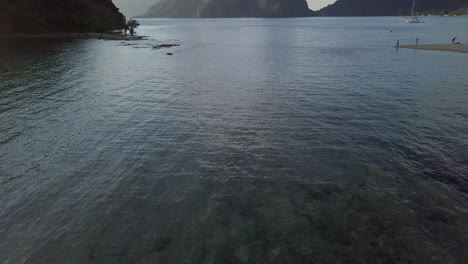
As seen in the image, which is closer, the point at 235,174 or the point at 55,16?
the point at 235,174

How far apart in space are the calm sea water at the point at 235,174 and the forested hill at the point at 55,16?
122879mm

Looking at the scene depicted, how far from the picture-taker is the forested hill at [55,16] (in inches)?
5778

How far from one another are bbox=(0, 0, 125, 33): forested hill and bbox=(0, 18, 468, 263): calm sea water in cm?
12288

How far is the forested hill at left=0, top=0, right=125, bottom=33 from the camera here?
147 metres

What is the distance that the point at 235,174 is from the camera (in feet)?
83.1

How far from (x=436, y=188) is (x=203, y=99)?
34.4 m

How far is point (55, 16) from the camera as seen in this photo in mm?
158500

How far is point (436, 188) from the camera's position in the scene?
22406 mm

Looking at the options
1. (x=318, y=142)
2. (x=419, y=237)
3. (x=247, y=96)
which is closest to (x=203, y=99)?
(x=247, y=96)

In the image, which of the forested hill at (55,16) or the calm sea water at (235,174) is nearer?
the calm sea water at (235,174)

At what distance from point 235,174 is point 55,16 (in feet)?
575

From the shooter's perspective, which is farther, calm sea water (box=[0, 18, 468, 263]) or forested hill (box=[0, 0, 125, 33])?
forested hill (box=[0, 0, 125, 33])

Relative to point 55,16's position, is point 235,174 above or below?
below

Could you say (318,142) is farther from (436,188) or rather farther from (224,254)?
(224,254)
